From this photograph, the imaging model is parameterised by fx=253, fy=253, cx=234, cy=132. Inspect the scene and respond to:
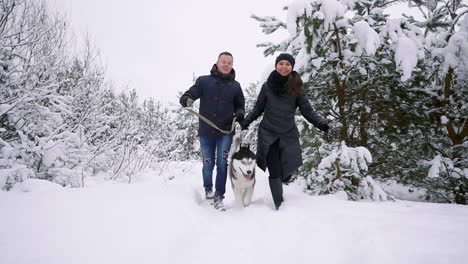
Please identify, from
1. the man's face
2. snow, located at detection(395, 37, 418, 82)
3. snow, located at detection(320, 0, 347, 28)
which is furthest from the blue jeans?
snow, located at detection(395, 37, 418, 82)

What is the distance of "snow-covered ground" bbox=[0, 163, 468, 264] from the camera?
1.67 m

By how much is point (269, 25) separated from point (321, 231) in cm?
364

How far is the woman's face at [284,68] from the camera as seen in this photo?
128 inches

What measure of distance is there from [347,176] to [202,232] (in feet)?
9.53

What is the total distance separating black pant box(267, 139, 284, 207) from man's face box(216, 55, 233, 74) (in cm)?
124

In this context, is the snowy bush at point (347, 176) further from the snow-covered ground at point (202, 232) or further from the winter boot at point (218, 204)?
the winter boot at point (218, 204)

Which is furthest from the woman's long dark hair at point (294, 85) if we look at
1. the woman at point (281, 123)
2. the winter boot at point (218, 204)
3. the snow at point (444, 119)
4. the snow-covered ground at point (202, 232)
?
the snow at point (444, 119)

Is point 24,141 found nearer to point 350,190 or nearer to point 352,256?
point 352,256

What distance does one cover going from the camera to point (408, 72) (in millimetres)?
3422

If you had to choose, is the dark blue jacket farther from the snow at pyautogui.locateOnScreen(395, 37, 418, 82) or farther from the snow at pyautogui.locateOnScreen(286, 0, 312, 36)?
the snow at pyautogui.locateOnScreen(395, 37, 418, 82)

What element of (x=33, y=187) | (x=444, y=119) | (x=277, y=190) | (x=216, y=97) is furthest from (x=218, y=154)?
(x=444, y=119)

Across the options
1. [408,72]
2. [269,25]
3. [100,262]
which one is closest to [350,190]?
[408,72]

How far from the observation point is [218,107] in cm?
361

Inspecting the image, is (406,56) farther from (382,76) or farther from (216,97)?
(216,97)
